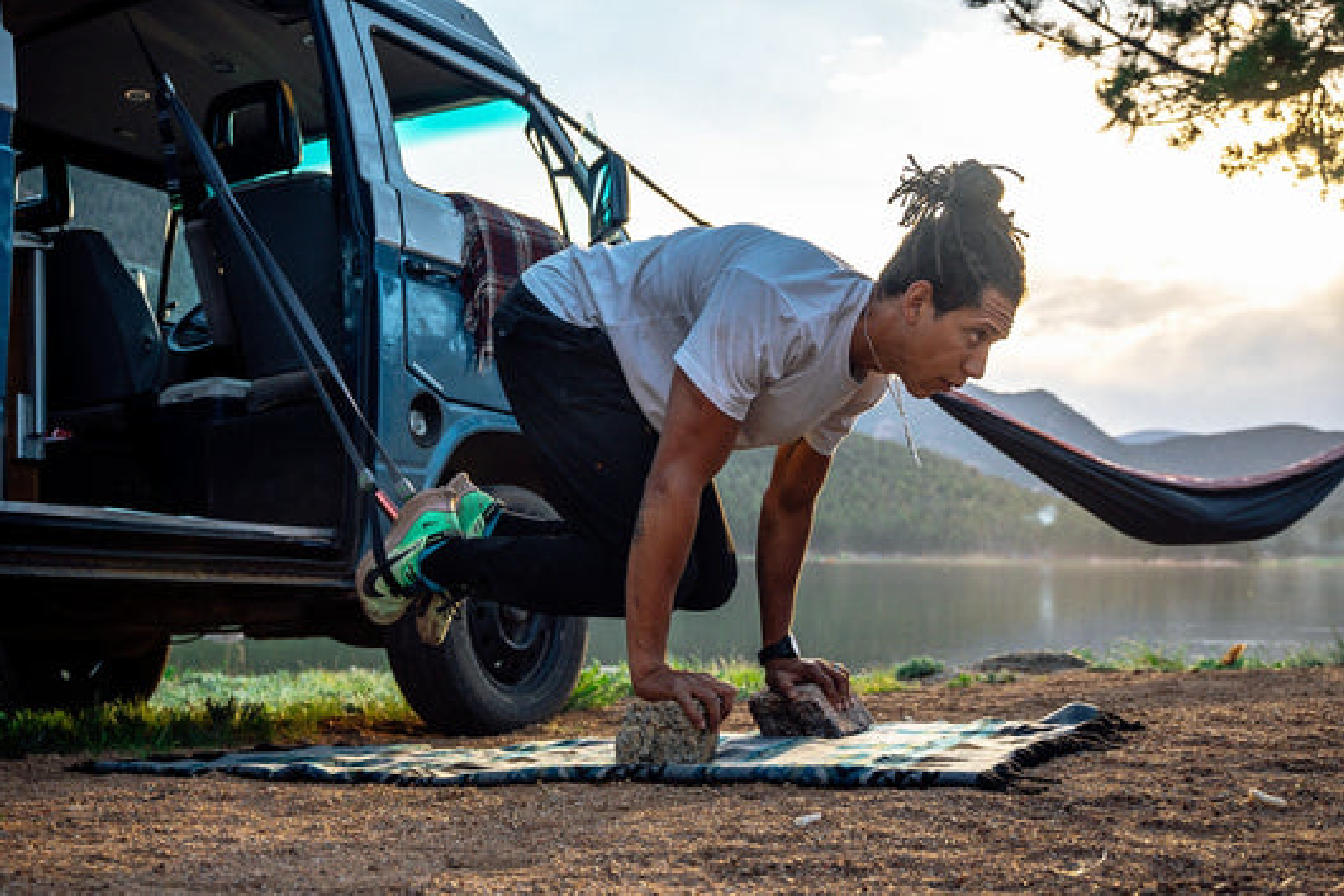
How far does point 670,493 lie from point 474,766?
943 mm

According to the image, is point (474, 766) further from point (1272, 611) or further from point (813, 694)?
point (1272, 611)

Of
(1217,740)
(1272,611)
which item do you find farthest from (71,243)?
(1272,611)

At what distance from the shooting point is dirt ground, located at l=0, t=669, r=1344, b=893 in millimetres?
1799

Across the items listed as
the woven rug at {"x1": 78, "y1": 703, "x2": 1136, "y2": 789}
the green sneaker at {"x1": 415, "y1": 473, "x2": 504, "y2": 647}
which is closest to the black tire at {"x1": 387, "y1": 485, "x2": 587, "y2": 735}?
the woven rug at {"x1": 78, "y1": 703, "x2": 1136, "y2": 789}

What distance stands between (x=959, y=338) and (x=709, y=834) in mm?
1029

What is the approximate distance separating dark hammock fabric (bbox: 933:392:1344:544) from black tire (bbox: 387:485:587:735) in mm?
1413

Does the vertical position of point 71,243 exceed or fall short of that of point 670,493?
it exceeds it

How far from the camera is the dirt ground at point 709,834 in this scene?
5.90 ft

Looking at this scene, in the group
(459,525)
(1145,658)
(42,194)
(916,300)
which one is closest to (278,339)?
(459,525)

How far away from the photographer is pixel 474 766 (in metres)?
2.89

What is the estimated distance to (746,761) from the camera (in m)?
2.79

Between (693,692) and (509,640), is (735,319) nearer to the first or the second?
(693,692)

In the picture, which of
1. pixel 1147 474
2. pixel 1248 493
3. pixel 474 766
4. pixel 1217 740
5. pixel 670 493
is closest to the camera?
pixel 670 493

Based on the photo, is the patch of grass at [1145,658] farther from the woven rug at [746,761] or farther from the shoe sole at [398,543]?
the shoe sole at [398,543]
